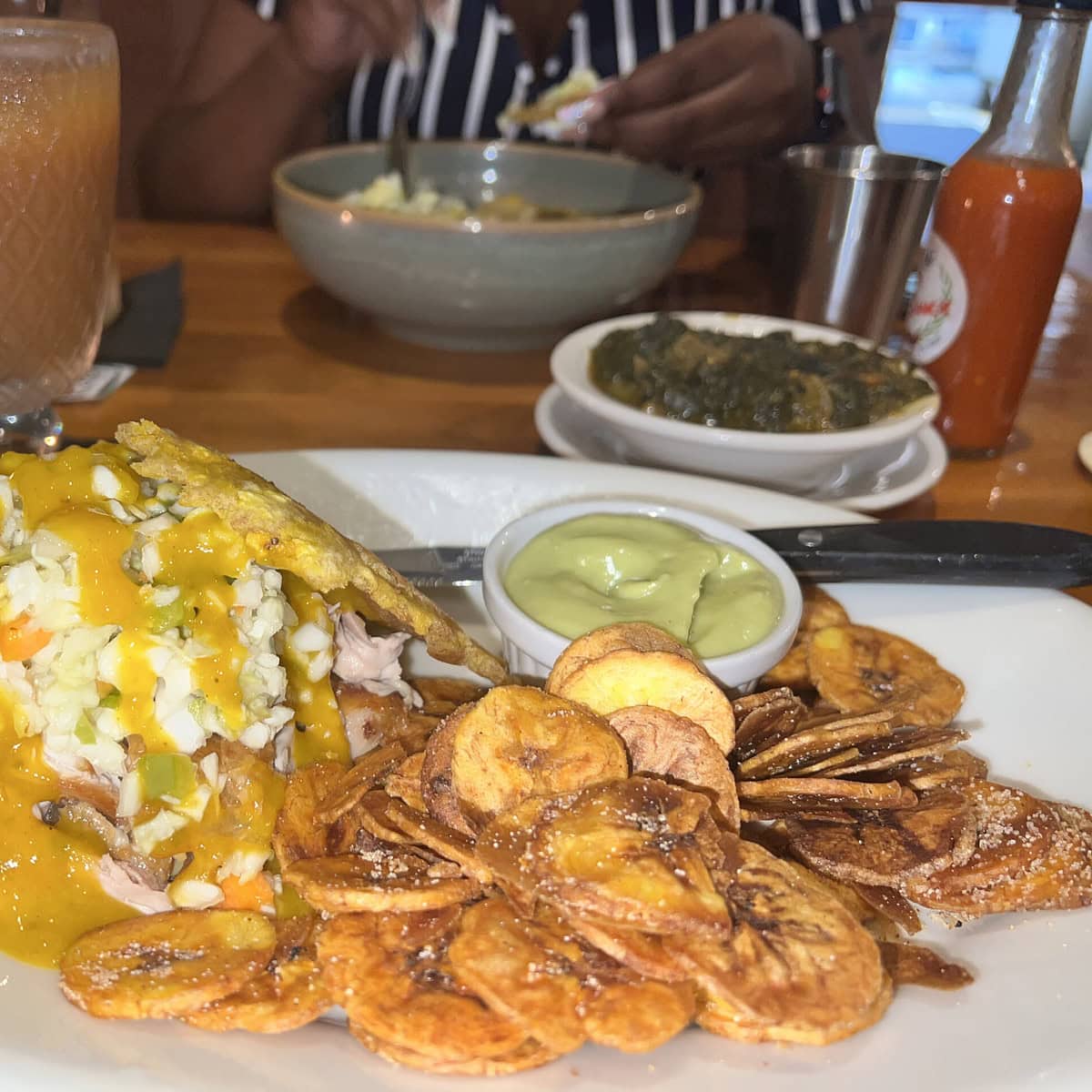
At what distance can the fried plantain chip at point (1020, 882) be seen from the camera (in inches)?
39.8

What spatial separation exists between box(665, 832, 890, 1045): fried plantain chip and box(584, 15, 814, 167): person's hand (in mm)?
3146

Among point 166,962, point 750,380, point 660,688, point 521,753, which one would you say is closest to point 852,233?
point 750,380

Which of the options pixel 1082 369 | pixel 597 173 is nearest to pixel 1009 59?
pixel 1082 369

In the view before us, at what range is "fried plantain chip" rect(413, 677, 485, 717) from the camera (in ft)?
4.35

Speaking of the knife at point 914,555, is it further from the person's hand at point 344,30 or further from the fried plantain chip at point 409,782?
the person's hand at point 344,30

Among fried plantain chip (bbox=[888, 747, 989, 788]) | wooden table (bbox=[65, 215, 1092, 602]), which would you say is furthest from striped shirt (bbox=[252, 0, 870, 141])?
fried plantain chip (bbox=[888, 747, 989, 788])

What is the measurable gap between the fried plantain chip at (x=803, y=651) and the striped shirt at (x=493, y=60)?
3391 mm

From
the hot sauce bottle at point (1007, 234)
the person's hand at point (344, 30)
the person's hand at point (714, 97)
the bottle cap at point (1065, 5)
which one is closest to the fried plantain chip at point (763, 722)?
the hot sauce bottle at point (1007, 234)

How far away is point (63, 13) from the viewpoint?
1529mm

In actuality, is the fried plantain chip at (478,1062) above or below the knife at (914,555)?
below

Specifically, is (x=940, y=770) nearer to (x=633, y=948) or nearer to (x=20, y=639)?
(x=633, y=948)

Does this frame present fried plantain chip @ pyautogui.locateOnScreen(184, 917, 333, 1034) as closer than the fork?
Yes

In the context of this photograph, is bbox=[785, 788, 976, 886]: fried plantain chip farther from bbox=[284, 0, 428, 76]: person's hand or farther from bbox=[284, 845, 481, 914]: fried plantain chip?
bbox=[284, 0, 428, 76]: person's hand

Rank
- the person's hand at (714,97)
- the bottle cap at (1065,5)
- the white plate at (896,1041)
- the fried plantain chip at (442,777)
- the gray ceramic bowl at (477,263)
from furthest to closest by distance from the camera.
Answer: the person's hand at (714,97)
the gray ceramic bowl at (477,263)
the bottle cap at (1065,5)
the fried plantain chip at (442,777)
the white plate at (896,1041)
